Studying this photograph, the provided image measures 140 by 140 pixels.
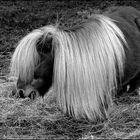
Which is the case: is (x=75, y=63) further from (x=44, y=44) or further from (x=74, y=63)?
(x=44, y=44)

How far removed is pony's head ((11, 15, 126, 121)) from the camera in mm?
3158

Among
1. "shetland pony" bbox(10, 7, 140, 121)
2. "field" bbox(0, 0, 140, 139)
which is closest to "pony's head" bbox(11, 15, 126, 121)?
"shetland pony" bbox(10, 7, 140, 121)

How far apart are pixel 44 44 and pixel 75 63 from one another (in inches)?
12.2

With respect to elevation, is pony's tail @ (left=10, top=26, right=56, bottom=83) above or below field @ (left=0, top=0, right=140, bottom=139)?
above

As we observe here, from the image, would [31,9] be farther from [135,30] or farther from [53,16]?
[135,30]

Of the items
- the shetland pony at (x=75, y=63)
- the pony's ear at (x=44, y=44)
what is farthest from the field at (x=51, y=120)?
the pony's ear at (x=44, y=44)

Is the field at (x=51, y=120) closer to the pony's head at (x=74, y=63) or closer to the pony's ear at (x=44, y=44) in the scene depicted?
the pony's head at (x=74, y=63)

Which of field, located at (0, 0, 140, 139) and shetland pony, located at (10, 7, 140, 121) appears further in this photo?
field, located at (0, 0, 140, 139)

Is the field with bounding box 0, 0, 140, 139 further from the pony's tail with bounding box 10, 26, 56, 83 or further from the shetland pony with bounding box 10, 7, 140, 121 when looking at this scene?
the pony's tail with bounding box 10, 26, 56, 83

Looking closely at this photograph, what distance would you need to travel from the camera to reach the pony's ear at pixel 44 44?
3.24 metres

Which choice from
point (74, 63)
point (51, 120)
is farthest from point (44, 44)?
point (51, 120)

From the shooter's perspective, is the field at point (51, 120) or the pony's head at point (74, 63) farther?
the field at point (51, 120)

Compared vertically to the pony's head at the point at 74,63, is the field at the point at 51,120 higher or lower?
lower

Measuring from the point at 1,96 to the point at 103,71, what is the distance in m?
1.67
